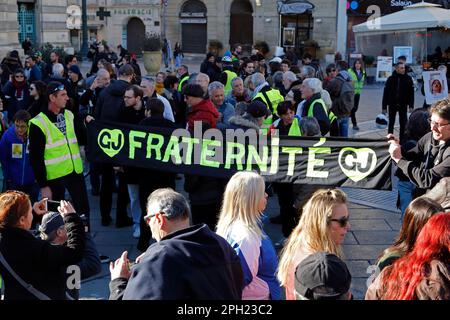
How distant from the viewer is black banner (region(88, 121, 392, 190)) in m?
6.69

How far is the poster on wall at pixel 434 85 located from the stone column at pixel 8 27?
A: 49.5ft

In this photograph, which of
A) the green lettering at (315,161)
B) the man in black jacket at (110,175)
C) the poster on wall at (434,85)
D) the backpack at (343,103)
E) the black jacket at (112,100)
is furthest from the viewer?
the poster on wall at (434,85)

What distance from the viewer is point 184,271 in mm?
3219

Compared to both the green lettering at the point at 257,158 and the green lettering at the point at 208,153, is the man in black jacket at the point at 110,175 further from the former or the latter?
the green lettering at the point at 257,158

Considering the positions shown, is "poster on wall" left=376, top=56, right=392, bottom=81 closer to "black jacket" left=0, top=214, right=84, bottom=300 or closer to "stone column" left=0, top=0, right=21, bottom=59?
"stone column" left=0, top=0, right=21, bottom=59

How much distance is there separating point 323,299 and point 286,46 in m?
40.5

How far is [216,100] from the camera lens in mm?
9453

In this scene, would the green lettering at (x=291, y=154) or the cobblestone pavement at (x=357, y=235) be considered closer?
the cobblestone pavement at (x=357, y=235)

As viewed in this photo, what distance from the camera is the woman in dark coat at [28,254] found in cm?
408

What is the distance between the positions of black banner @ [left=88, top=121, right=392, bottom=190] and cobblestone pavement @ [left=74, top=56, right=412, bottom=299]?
40.5 inches

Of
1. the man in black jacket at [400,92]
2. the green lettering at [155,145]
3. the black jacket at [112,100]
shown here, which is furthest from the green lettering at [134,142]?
the man in black jacket at [400,92]

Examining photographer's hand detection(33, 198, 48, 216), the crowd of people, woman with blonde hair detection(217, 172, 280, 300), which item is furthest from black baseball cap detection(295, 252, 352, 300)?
photographer's hand detection(33, 198, 48, 216)

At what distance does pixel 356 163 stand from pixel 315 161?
1.40 ft
